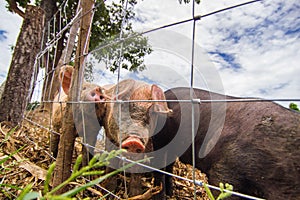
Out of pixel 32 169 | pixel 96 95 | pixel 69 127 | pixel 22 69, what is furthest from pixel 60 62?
pixel 69 127

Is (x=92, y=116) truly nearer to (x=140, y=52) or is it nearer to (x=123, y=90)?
(x=123, y=90)

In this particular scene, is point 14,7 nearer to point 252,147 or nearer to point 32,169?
point 32,169

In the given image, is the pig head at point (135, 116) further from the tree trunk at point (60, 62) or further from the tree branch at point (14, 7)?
the tree branch at point (14, 7)

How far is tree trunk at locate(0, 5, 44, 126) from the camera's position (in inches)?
119

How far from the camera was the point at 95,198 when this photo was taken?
1610mm

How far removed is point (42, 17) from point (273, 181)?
135 inches

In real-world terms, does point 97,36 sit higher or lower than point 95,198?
higher

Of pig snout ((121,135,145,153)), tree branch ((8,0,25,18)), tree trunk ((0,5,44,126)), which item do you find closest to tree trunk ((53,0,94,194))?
pig snout ((121,135,145,153))

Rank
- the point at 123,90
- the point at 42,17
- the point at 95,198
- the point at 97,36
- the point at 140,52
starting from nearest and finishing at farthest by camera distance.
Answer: the point at 95,198
the point at 123,90
the point at 140,52
the point at 42,17
the point at 97,36

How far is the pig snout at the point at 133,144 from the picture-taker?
57.7 inches

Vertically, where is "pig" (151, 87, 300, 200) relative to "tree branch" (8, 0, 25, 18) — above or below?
below

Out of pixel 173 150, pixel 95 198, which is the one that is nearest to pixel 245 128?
pixel 173 150

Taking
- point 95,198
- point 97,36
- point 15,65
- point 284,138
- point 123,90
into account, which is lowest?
point 95,198

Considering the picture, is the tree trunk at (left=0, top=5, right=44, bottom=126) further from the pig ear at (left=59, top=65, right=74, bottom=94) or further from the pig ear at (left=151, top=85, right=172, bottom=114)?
the pig ear at (left=151, top=85, right=172, bottom=114)
